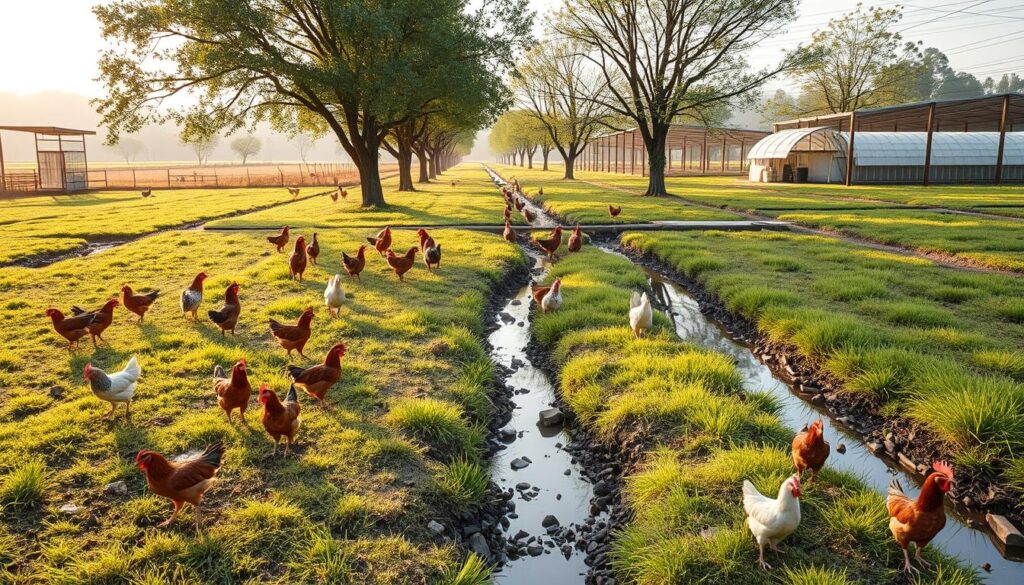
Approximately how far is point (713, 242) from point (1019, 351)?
9.72m

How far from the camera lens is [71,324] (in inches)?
301

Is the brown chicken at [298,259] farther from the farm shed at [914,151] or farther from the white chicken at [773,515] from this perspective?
the farm shed at [914,151]

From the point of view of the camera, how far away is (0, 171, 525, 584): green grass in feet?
13.1

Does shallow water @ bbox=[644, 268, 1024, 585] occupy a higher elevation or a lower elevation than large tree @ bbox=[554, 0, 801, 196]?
lower

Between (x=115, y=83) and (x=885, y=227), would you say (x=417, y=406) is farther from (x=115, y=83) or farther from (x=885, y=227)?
(x=115, y=83)

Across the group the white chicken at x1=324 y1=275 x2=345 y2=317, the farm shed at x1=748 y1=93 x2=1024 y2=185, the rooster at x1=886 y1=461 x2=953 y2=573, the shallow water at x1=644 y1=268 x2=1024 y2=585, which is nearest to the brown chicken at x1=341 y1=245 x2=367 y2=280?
the white chicken at x1=324 y1=275 x2=345 y2=317

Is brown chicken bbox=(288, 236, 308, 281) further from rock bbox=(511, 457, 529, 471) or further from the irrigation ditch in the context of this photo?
rock bbox=(511, 457, 529, 471)

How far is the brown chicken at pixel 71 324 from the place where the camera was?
7.64 meters

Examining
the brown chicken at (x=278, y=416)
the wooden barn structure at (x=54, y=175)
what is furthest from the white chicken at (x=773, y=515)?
the wooden barn structure at (x=54, y=175)

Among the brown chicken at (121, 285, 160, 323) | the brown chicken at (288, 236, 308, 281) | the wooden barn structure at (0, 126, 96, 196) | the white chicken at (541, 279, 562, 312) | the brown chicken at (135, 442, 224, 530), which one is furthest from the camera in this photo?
the wooden barn structure at (0, 126, 96, 196)

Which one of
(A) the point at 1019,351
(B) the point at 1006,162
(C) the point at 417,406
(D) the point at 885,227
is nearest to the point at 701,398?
(C) the point at 417,406

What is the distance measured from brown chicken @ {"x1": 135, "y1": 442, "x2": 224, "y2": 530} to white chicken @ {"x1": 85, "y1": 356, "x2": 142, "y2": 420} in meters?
1.82

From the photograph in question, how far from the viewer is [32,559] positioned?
396 cm

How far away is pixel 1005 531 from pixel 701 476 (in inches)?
91.7
